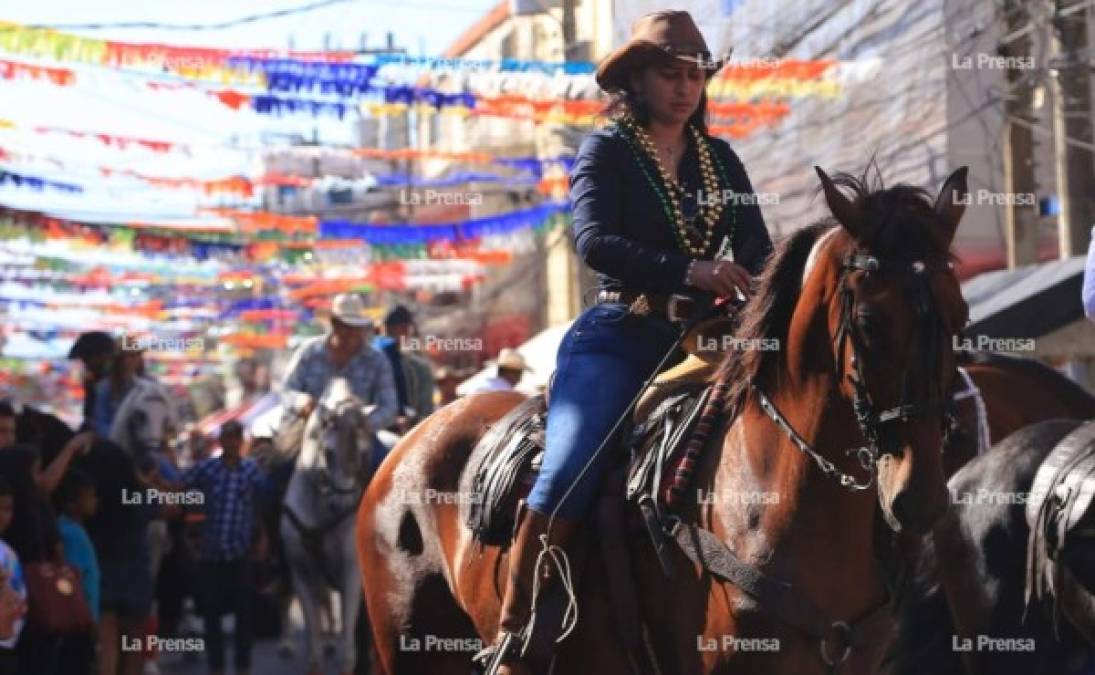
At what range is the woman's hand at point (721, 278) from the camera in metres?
6.03

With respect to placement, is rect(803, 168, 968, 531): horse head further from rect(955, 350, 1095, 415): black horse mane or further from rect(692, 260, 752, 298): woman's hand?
rect(955, 350, 1095, 415): black horse mane

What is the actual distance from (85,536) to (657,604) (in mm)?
6507

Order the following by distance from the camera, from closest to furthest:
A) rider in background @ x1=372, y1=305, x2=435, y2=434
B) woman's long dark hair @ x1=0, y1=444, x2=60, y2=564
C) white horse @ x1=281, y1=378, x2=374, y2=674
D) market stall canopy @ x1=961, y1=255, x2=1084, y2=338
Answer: woman's long dark hair @ x1=0, y1=444, x2=60, y2=564 → market stall canopy @ x1=961, y1=255, x2=1084, y2=338 → white horse @ x1=281, y1=378, x2=374, y2=674 → rider in background @ x1=372, y1=305, x2=435, y2=434

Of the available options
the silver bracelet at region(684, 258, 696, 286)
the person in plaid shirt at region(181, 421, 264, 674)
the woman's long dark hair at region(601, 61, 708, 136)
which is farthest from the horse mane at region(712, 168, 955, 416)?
the person in plaid shirt at region(181, 421, 264, 674)

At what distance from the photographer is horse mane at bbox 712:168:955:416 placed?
5.37 metres

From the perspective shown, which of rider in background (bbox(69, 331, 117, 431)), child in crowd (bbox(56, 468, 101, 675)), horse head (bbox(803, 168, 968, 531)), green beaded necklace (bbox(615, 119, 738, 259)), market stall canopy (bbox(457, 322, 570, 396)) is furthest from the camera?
market stall canopy (bbox(457, 322, 570, 396))

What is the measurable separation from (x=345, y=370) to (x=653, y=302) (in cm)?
788

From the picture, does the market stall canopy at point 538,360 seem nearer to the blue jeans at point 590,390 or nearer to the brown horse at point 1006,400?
the brown horse at point 1006,400

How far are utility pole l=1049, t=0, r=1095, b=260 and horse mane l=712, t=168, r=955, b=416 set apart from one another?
35.6 feet

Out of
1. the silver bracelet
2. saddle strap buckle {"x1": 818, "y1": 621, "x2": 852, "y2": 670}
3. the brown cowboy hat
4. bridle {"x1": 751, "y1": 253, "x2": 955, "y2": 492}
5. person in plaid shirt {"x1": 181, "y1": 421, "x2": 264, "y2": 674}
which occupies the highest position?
the brown cowboy hat

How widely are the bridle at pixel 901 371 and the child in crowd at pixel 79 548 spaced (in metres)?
6.29

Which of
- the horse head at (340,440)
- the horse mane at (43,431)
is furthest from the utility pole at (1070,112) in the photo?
the horse mane at (43,431)

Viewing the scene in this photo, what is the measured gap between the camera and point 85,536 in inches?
468

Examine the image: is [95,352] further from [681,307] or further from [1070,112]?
[681,307]
